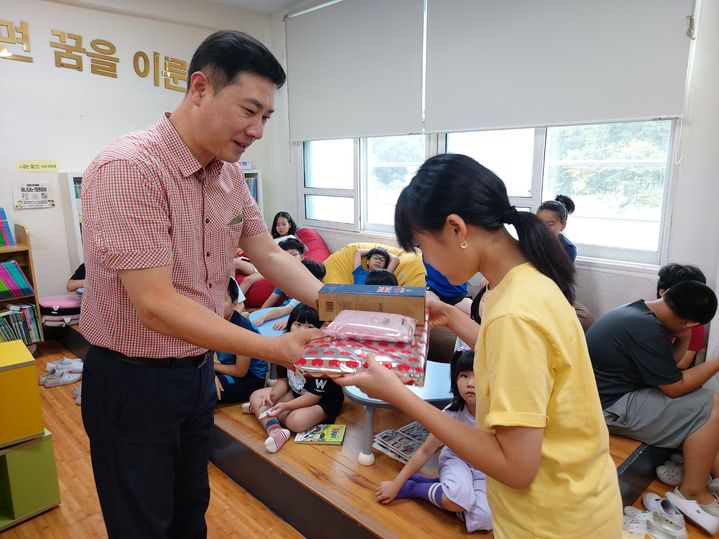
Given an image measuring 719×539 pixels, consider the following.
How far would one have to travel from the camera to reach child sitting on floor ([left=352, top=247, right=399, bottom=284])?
4020mm

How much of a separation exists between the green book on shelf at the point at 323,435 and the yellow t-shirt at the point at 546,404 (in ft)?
4.83

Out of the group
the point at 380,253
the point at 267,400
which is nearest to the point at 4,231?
the point at 267,400

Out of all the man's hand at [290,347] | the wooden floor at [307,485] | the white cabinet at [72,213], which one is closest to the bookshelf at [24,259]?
the white cabinet at [72,213]

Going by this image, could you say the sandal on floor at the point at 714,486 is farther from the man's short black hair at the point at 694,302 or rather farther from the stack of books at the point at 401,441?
the stack of books at the point at 401,441

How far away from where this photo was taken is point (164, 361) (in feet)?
4.03

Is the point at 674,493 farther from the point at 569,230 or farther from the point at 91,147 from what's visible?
the point at 91,147

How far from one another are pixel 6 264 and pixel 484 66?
3.87 metres

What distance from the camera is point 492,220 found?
0.92 m

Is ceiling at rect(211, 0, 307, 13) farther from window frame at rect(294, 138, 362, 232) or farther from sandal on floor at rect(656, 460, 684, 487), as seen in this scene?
sandal on floor at rect(656, 460, 684, 487)

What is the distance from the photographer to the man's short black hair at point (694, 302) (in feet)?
6.83

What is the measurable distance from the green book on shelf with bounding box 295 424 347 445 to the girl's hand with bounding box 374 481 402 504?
0.42 meters

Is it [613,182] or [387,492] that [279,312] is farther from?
[613,182]

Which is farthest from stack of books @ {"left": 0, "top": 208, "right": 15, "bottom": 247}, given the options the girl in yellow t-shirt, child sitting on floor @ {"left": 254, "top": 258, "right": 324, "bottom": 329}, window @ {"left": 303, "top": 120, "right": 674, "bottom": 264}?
the girl in yellow t-shirt

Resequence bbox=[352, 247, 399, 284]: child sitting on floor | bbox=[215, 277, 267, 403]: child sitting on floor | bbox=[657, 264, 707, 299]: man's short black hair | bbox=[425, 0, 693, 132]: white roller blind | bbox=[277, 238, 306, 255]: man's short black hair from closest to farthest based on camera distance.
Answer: bbox=[657, 264, 707, 299]: man's short black hair
bbox=[215, 277, 267, 403]: child sitting on floor
bbox=[425, 0, 693, 132]: white roller blind
bbox=[352, 247, 399, 284]: child sitting on floor
bbox=[277, 238, 306, 255]: man's short black hair
